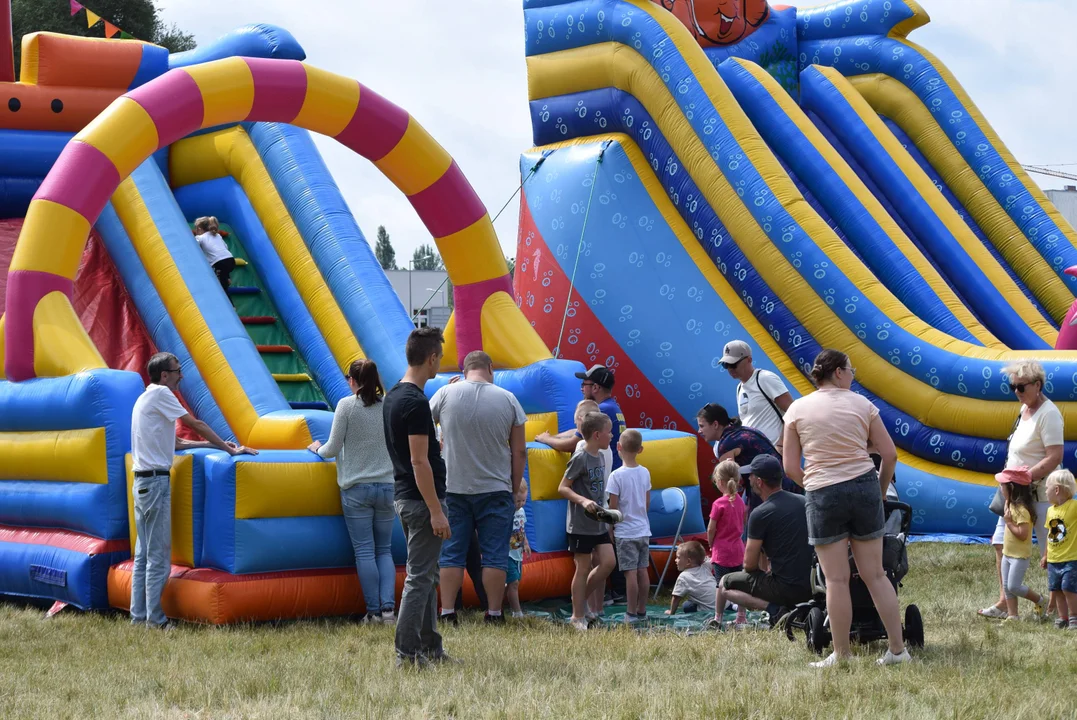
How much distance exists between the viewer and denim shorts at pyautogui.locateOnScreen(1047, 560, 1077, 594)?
5352mm

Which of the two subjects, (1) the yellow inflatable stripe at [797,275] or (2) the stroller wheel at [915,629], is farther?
(1) the yellow inflatable stripe at [797,275]

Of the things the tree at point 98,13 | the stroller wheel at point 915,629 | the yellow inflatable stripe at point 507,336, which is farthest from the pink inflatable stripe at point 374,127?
the tree at point 98,13

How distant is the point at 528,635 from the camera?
5117mm

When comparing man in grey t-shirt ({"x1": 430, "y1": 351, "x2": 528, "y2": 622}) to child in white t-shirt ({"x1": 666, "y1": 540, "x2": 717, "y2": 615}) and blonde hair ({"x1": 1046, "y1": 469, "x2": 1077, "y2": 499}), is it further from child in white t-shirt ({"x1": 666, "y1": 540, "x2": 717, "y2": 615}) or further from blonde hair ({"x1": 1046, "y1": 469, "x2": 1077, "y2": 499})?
blonde hair ({"x1": 1046, "y1": 469, "x2": 1077, "y2": 499})

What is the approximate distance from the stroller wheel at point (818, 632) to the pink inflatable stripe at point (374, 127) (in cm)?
408

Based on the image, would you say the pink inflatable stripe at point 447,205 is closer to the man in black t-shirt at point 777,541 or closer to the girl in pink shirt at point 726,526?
the girl in pink shirt at point 726,526

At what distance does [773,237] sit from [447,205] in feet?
7.75

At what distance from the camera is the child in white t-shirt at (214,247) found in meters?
8.13

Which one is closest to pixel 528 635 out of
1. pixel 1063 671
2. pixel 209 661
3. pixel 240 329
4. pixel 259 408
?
pixel 209 661

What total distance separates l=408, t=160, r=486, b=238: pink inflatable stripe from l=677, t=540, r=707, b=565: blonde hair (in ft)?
8.07

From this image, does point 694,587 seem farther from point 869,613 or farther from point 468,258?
point 468,258

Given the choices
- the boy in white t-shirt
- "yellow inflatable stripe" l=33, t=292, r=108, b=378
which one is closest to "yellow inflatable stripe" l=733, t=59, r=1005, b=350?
the boy in white t-shirt

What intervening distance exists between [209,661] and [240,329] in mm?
3232

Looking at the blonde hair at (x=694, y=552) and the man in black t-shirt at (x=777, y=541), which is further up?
the man in black t-shirt at (x=777, y=541)
